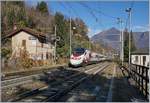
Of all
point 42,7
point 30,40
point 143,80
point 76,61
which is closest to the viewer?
point 143,80

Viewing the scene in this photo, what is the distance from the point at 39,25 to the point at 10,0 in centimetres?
1766

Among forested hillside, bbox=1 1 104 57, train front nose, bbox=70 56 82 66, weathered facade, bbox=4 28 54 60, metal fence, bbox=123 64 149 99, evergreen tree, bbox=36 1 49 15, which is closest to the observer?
metal fence, bbox=123 64 149 99

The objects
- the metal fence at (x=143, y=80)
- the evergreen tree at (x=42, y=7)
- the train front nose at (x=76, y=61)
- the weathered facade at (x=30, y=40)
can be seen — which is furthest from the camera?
the evergreen tree at (x=42, y=7)

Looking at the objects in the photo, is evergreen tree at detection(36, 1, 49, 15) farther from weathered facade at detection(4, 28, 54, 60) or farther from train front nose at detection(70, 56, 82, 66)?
train front nose at detection(70, 56, 82, 66)

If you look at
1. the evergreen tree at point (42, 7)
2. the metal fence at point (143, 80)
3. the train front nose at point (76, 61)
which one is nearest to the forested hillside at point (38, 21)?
the evergreen tree at point (42, 7)

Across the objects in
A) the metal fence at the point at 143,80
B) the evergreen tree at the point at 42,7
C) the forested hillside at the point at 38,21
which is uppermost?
the evergreen tree at the point at 42,7

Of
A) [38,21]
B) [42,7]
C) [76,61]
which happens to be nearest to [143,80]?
[76,61]

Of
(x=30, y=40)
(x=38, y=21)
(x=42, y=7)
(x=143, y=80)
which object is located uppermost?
(x=42, y=7)

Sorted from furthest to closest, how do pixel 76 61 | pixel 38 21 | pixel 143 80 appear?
1. pixel 38 21
2. pixel 76 61
3. pixel 143 80

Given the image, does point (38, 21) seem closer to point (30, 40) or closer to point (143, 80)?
point (30, 40)

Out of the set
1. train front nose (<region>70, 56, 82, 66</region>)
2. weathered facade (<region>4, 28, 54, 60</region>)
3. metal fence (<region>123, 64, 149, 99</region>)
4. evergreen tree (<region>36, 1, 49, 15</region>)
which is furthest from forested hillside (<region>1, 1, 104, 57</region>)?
metal fence (<region>123, 64, 149, 99</region>)

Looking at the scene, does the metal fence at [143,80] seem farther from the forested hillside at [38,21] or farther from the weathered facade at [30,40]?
the weathered facade at [30,40]

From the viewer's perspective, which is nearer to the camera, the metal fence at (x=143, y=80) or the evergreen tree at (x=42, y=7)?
the metal fence at (x=143, y=80)

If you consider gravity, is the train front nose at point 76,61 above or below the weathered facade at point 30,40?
below
